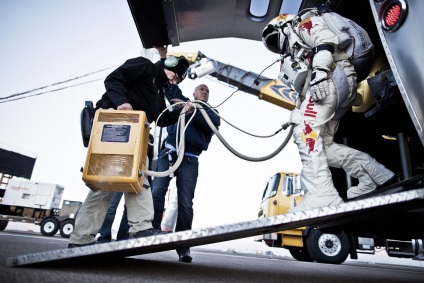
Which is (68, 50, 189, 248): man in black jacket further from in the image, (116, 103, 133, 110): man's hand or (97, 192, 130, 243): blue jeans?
(97, 192, 130, 243): blue jeans

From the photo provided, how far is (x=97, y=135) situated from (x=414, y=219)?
185 cm

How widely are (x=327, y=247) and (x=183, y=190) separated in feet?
13.5

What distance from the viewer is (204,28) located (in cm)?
212

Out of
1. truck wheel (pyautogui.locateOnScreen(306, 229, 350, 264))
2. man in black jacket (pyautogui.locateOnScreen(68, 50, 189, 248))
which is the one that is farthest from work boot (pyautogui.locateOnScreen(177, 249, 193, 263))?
truck wheel (pyautogui.locateOnScreen(306, 229, 350, 264))

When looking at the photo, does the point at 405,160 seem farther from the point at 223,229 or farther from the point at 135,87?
the point at 135,87

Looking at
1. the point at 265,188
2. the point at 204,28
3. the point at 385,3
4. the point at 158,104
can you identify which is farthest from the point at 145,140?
the point at 265,188

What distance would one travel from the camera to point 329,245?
554 cm

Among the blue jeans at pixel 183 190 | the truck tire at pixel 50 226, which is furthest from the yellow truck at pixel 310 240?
the truck tire at pixel 50 226

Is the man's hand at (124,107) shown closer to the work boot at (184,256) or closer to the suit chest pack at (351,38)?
the work boot at (184,256)

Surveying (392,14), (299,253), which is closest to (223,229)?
(392,14)

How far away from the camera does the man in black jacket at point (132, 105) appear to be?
6.42 feet

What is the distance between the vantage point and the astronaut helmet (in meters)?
2.27

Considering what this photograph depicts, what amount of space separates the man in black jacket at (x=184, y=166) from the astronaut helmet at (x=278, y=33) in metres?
0.79

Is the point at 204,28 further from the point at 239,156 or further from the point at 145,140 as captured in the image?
the point at 239,156
